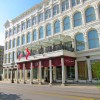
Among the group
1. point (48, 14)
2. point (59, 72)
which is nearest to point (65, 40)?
point (59, 72)

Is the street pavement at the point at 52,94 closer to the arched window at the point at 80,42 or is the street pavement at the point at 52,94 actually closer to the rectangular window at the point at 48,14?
the arched window at the point at 80,42

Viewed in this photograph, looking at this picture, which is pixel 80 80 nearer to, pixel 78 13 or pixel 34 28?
pixel 78 13

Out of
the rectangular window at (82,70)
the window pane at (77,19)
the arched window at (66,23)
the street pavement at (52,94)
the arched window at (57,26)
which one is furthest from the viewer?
the arched window at (57,26)

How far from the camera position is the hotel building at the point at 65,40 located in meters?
28.9

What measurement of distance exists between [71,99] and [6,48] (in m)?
45.6

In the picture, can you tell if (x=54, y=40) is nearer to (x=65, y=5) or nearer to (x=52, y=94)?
(x=65, y=5)

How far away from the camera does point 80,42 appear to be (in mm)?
30719

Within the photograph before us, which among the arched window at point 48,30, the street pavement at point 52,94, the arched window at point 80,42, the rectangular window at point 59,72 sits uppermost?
the arched window at point 48,30

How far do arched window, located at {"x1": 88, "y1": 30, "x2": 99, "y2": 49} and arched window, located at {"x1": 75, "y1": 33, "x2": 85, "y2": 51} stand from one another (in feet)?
4.67

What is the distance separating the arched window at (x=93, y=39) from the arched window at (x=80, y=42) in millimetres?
1425

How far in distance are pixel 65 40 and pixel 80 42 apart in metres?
2.94

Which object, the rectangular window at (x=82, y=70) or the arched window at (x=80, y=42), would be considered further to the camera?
the arched window at (x=80, y=42)

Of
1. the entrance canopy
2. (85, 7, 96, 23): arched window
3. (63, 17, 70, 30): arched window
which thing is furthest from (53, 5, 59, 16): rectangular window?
(85, 7, 96, 23): arched window

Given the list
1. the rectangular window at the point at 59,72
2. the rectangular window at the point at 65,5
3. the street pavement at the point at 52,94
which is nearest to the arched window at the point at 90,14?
the rectangular window at the point at 65,5
